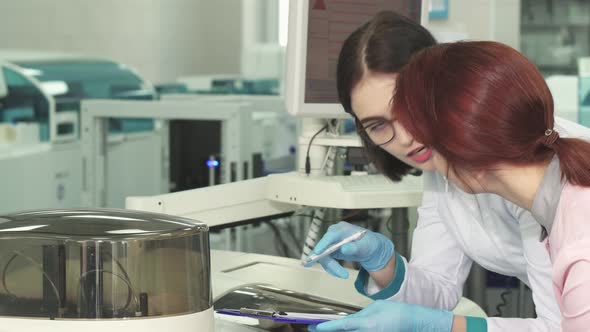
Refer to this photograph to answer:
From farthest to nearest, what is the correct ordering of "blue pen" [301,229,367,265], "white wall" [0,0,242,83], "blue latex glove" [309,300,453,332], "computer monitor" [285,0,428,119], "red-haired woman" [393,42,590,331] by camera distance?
"white wall" [0,0,242,83], "computer monitor" [285,0,428,119], "blue pen" [301,229,367,265], "blue latex glove" [309,300,453,332], "red-haired woman" [393,42,590,331]

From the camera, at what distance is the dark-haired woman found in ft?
4.49

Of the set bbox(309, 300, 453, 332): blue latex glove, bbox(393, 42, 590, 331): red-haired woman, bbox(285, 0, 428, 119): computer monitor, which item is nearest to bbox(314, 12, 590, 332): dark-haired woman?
bbox(309, 300, 453, 332): blue latex glove

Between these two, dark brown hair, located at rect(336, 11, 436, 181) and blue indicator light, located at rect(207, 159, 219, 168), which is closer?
dark brown hair, located at rect(336, 11, 436, 181)

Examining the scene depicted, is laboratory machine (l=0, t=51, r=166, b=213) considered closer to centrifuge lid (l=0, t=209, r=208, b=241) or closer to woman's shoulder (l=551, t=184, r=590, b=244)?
centrifuge lid (l=0, t=209, r=208, b=241)

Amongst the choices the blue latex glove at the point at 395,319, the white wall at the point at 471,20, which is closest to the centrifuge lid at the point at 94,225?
the blue latex glove at the point at 395,319

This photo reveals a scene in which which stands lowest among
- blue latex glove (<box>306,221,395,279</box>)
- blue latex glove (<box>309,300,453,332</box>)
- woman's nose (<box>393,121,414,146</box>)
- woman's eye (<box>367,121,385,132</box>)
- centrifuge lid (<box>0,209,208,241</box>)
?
blue latex glove (<box>309,300,453,332</box>)

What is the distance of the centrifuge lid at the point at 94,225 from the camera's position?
1.08m

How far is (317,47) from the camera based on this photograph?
6.64ft

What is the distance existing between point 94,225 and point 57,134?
6.72 ft

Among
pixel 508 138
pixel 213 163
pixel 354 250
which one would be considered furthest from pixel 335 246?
pixel 213 163

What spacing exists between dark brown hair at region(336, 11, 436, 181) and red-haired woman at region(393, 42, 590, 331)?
0.36m

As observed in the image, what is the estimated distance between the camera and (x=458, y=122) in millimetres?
1055

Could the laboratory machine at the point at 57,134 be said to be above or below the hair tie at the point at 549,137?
below

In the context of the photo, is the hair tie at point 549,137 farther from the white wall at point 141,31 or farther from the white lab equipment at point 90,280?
the white wall at point 141,31
